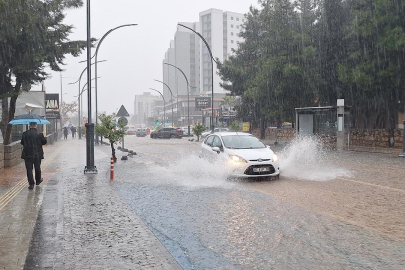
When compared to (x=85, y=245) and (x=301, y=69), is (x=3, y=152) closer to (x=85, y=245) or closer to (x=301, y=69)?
(x=85, y=245)

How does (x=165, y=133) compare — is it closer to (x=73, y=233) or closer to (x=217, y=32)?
(x=73, y=233)

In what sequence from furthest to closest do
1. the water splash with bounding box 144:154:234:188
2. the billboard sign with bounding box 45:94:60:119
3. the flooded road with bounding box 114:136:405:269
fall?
the billboard sign with bounding box 45:94:60:119
the water splash with bounding box 144:154:234:188
the flooded road with bounding box 114:136:405:269

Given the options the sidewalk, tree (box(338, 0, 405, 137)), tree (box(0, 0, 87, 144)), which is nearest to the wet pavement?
the sidewalk

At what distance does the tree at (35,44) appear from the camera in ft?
60.5

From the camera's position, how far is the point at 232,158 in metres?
12.3

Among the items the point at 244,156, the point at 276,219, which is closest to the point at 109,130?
the point at 244,156

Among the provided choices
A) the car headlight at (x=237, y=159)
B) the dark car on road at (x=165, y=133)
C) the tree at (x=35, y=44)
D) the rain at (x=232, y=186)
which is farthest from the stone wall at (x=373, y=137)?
the dark car on road at (x=165, y=133)

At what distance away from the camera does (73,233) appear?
6.56m

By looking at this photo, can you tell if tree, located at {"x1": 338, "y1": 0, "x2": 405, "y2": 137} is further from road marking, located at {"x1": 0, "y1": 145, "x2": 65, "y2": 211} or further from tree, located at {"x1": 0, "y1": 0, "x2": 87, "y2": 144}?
road marking, located at {"x1": 0, "y1": 145, "x2": 65, "y2": 211}

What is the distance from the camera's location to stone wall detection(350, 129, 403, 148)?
88.1ft

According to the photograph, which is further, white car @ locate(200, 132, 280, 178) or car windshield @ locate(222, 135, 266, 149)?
car windshield @ locate(222, 135, 266, 149)

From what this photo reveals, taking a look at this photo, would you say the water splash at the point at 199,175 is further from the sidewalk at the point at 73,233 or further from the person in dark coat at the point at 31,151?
the person in dark coat at the point at 31,151

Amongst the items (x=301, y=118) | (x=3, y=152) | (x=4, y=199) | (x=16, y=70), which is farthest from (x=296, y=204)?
(x=301, y=118)

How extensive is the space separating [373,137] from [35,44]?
20.9 meters
